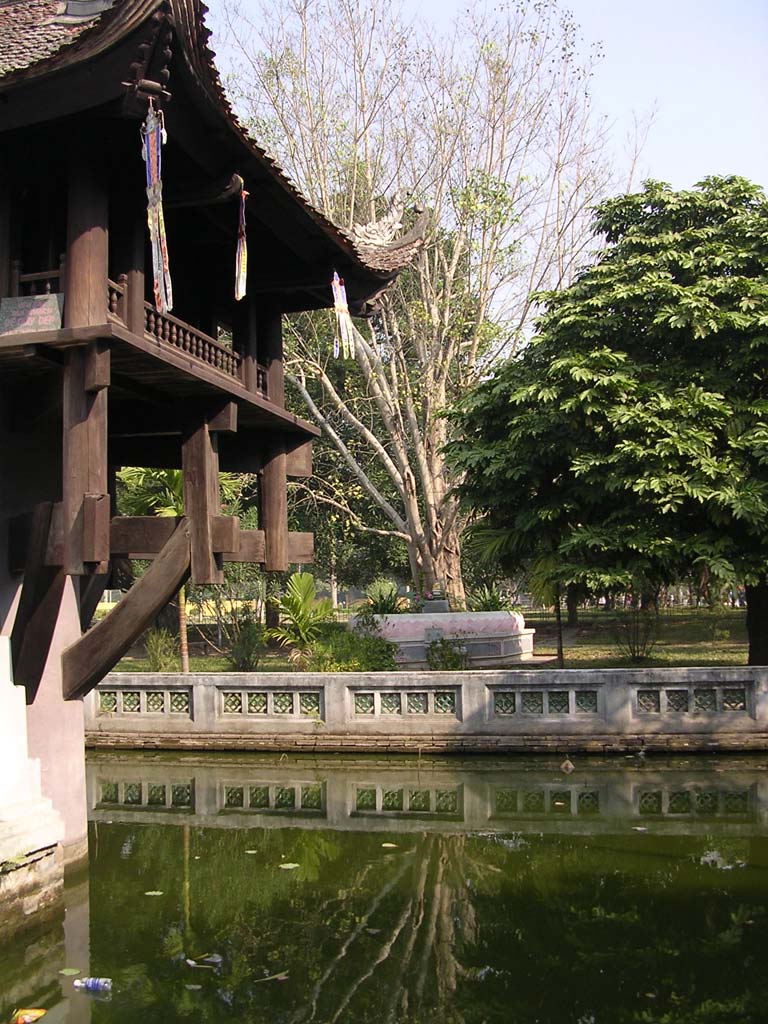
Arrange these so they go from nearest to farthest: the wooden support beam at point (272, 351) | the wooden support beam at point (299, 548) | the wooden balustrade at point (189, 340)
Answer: the wooden balustrade at point (189, 340)
the wooden support beam at point (272, 351)
the wooden support beam at point (299, 548)

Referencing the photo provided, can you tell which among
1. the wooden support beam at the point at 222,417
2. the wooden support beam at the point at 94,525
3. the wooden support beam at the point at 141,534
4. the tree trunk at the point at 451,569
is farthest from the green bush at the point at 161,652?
the wooden support beam at the point at 94,525

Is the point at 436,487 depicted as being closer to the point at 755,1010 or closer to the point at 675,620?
the point at 675,620

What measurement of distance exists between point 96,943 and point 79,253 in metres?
4.46

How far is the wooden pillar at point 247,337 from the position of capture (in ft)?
27.9

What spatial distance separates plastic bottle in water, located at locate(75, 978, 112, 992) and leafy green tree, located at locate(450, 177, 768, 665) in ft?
30.1

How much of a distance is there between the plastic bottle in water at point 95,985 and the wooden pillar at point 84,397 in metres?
2.41

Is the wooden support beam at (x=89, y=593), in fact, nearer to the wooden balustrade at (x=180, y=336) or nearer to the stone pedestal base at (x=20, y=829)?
the stone pedestal base at (x=20, y=829)

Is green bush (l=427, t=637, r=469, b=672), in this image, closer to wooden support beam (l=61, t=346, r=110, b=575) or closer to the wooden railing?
wooden support beam (l=61, t=346, r=110, b=575)

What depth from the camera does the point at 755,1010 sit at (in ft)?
18.0

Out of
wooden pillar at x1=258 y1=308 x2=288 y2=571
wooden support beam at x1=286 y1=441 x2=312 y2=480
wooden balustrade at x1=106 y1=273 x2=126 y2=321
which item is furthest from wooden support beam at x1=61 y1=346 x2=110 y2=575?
wooden support beam at x1=286 y1=441 x2=312 y2=480

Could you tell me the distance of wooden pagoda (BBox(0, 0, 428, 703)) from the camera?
6.11m

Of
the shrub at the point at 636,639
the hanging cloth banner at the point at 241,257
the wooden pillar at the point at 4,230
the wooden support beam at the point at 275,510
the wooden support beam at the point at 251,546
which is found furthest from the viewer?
the shrub at the point at 636,639

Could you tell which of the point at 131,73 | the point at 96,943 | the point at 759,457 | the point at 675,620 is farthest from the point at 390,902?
the point at 675,620

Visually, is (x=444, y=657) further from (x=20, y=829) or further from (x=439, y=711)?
(x=20, y=829)
